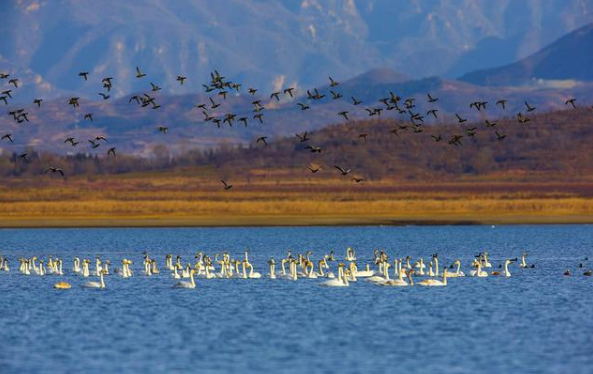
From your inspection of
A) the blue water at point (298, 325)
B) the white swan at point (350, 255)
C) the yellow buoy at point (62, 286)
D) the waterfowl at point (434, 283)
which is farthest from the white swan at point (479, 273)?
the yellow buoy at point (62, 286)

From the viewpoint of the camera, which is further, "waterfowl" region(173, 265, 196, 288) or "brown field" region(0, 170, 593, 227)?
"brown field" region(0, 170, 593, 227)

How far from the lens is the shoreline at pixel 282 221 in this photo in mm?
109688

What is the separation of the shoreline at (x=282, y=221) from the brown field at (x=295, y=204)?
3.2 inches

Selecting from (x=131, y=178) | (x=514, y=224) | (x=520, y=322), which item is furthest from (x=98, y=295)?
(x=131, y=178)

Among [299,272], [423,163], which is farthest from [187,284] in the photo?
[423,163]

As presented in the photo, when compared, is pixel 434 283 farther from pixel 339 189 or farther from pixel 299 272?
pixel 339 189

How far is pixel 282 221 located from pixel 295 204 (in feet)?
41.8

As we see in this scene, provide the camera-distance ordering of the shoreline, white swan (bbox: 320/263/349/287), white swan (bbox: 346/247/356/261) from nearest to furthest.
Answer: white swan (bbox: 320/263/349/287)
white swan (bbox: 346/247/356/261)
the shoreline

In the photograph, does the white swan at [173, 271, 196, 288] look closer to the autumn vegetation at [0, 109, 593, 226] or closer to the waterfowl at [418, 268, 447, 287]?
the waterfowl at [418, 268, 447, 287]

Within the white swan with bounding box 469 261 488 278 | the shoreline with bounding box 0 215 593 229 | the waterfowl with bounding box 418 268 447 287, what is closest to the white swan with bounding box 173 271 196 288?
the waterfowl with bounding box 418 268 447 287

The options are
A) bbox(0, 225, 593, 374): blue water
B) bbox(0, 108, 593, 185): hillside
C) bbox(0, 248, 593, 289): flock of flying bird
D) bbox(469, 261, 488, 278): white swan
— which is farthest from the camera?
Answer: bbox(0, 108, 593, 185): hillside

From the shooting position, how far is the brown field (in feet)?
373

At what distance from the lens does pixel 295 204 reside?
126 m

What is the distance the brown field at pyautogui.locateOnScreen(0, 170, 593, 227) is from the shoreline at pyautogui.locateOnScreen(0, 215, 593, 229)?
0.08 metres
